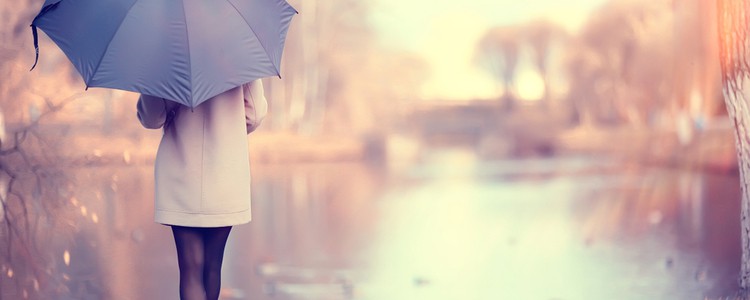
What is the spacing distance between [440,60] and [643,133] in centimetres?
387

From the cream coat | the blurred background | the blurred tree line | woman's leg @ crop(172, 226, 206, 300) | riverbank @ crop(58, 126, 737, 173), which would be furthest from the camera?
the blurred tree line

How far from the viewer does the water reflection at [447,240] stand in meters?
5.86

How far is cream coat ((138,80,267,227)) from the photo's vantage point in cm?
317

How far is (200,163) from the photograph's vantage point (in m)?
3.17

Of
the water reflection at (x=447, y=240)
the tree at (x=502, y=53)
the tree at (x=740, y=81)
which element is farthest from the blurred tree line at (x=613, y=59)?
the tree at (x=740, y=81)

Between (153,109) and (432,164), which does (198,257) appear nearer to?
(153,109)

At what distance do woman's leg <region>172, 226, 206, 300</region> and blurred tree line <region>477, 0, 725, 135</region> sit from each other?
49.4ft

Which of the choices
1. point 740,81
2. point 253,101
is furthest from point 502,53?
point 253,101

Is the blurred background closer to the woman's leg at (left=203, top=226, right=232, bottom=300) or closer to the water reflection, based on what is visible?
the water reflection

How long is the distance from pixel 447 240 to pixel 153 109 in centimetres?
562

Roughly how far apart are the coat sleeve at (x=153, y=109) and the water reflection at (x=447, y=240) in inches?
91.1

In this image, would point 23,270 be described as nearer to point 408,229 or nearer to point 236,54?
point 236,54

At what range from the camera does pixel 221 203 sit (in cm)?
320

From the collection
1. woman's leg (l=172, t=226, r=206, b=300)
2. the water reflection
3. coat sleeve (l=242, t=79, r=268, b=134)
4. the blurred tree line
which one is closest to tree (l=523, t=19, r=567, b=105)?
the blurred tree line
